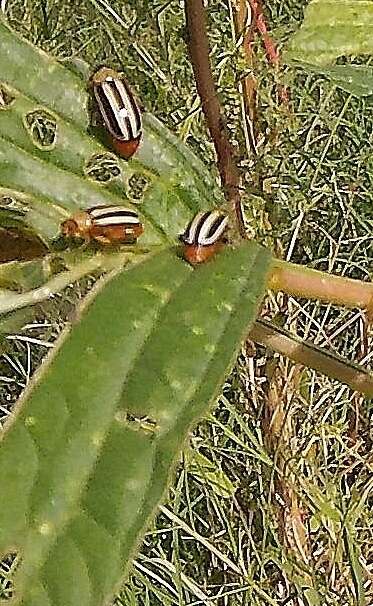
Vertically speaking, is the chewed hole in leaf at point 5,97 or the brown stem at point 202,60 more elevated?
the brown stem at point 202,60

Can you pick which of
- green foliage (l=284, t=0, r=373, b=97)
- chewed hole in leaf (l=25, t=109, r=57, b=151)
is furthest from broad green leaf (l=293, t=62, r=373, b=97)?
chewed hole in leaf (l=25, t=109, r=57, b=151)

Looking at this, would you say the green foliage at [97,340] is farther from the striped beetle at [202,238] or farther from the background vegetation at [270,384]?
the background vegetation at [270,384]

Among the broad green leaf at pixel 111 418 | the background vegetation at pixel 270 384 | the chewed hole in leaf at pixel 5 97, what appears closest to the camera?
the broad green leaf at pixel 111 418

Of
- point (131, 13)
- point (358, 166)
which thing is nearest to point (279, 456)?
point (358, 166)

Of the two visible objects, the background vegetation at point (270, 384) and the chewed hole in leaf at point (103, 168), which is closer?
the chewed hole in leaf at point (103, 168)

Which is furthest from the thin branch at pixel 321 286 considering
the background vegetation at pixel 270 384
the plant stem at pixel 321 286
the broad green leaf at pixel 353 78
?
the background vegetation at pixel 270 384

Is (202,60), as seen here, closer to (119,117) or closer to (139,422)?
(119,117)

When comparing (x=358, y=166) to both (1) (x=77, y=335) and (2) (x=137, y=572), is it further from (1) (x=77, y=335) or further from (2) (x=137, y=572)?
(1) (x=77, y=335)

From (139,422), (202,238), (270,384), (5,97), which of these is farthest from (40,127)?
(270,384)
